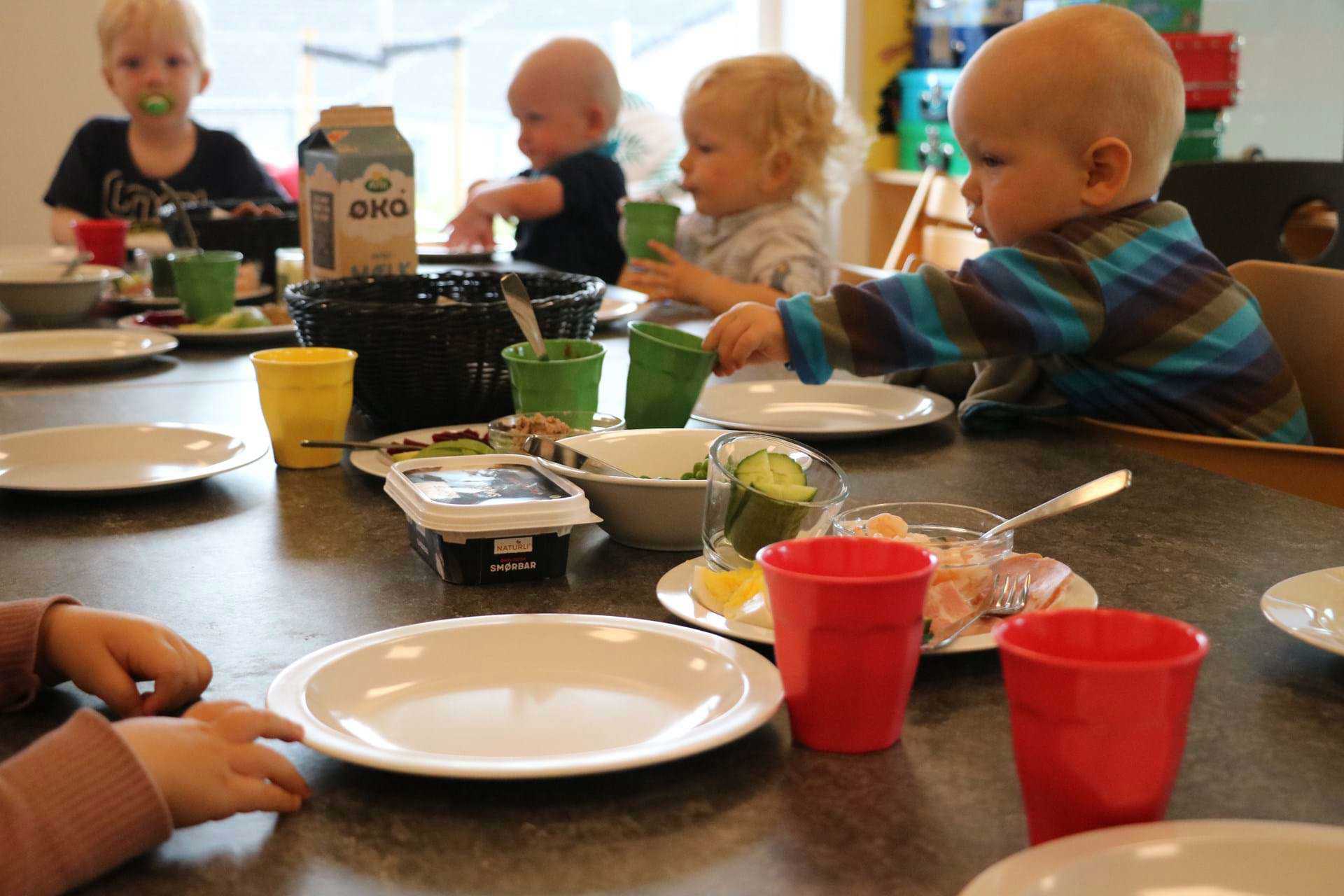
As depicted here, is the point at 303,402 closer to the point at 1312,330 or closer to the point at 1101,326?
the point at 1101,326

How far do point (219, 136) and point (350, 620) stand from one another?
114 inches

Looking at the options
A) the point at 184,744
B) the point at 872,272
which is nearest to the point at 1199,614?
the point at 184,744

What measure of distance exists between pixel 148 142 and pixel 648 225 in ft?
5.82

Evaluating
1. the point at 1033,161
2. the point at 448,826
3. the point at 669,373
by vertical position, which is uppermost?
the point at 1033,161

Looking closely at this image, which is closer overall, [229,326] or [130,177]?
[229,326]

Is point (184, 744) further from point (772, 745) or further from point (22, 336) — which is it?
point (22, 336)

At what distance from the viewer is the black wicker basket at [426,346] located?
1295mm

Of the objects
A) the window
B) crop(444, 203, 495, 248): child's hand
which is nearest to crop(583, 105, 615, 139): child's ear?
crop(444, 203, 495, 248): child's hand

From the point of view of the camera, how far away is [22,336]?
5.94ft

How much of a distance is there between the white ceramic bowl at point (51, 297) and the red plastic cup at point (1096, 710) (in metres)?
1.88

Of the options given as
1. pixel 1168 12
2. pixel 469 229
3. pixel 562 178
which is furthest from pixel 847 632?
pixel 1168 12

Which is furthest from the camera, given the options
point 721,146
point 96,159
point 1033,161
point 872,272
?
point 96,159

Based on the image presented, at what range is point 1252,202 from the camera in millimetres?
2303

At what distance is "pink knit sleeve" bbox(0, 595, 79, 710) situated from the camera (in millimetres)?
699
